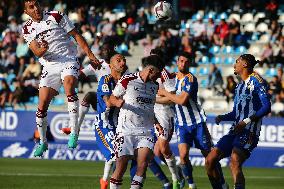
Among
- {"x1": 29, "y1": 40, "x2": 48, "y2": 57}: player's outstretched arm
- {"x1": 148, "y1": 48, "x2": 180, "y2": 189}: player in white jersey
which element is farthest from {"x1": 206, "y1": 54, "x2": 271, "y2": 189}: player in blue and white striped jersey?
{"x1": 29, "y1": 40, "x2": 48, "y2": 57}: player's outstretched arm

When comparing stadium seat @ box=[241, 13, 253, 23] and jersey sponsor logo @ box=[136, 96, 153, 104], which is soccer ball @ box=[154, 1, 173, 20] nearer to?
jersey sponsor logo @ box=[136, 96, 153, 104]

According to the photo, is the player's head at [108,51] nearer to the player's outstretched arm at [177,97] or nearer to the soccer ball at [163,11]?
the player's outstretched arm at [177,97]

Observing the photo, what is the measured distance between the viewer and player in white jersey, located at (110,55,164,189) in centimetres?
1431

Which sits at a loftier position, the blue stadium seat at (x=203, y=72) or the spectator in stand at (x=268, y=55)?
the spectator in stand at (x=268, y=55)

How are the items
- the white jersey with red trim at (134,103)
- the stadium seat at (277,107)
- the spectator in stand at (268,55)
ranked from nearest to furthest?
the white jersey with red trim at (134,103), the stadium seat at (277,107), the spectator in stand at (268,55)

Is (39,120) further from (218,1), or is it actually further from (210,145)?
(218,1)

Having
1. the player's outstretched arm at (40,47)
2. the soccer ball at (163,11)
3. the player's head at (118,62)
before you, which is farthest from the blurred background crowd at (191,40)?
the player's outstretched arm at (40,47)

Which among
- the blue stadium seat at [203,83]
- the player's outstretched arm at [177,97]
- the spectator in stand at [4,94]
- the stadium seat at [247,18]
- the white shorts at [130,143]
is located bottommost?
the spectator in stand at [4,94]

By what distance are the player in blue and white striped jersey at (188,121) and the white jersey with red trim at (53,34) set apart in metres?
2.71

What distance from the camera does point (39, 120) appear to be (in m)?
16.6

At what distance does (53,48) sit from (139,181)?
3.24 metres

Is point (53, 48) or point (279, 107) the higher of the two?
point (53, 48)

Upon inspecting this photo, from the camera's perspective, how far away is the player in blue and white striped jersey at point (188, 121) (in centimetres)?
1848

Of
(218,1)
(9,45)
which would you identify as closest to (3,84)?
(9,45)
